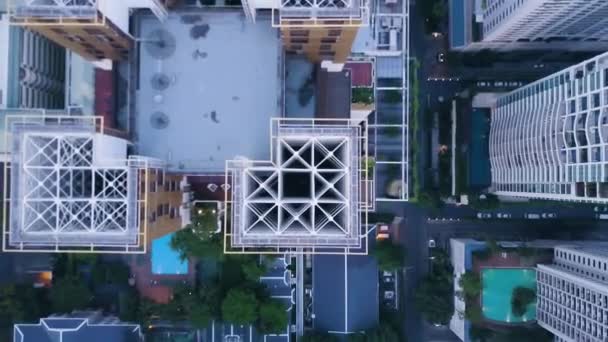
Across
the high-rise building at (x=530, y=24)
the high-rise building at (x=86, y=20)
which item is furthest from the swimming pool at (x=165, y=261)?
the high-rise building at (x=530, y=24)

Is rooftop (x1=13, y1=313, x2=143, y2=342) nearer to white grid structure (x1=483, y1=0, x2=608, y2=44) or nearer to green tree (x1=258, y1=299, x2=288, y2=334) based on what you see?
green tree (x1=258, y1=299, x2=288, y2=334)

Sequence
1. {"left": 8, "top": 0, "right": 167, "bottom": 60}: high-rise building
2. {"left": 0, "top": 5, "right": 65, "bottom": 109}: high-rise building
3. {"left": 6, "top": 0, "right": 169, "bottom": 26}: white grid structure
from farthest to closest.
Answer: {"left": 0, "top": 5, "right": 65, "bottom": 109}: high-rise building, {"left": 8, "top": 0, "right": 167, "bottom": 60}: high-rise building, {"left": 6, "top": 0, "right": 169, "bottom": 26}: white grid structure

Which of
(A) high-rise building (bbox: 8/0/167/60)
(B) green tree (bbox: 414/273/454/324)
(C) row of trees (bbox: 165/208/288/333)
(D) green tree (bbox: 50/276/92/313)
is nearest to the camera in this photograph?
(A) high-rise building (bbox: 8/0/167/60)

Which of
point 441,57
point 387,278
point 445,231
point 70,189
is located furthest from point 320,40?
point 445,231

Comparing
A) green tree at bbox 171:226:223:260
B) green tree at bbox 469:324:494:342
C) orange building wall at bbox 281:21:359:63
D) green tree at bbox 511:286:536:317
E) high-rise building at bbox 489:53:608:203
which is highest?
orange building wall at bbox 281:21:359:63

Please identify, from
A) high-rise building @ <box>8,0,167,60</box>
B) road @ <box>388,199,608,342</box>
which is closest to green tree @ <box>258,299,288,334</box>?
road @ <box>388,199,608,342</box>

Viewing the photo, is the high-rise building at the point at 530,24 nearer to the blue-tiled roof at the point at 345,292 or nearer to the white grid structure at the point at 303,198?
the white grid structure at the point at 303,198

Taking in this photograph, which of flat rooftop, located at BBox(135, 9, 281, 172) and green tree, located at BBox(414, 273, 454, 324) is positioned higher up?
flat rooftop, located at BBox(135, 9, 281, 172)
